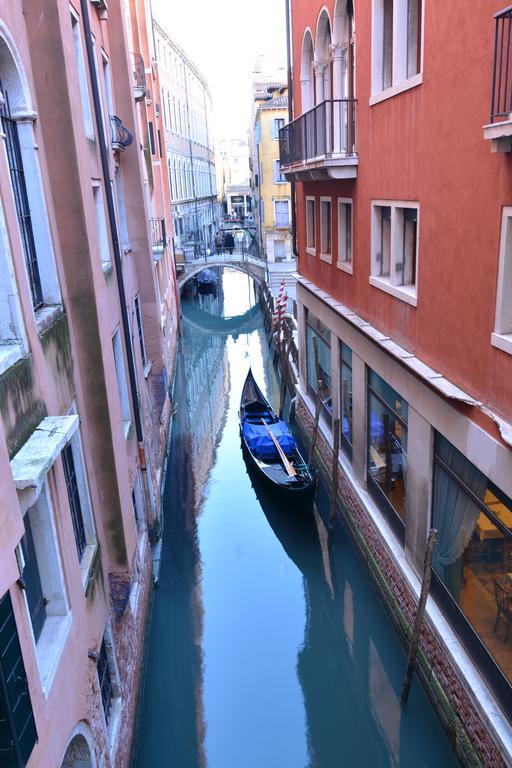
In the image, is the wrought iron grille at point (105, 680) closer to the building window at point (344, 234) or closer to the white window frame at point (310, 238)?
the building window at point (344, 234)

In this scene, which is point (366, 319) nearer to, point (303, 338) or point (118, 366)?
point (118, 366)

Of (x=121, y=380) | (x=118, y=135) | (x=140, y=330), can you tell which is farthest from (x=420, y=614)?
(x=118, y=135)

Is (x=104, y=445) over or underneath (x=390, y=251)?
underneath

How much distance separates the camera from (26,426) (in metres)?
4.43

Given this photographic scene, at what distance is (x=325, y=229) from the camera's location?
Result: 1286cm

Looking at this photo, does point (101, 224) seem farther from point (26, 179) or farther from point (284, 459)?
point (284, 459)

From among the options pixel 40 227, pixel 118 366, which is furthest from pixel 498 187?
pixel 118 366

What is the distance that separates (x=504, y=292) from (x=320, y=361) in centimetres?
878

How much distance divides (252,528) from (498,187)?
340 inches

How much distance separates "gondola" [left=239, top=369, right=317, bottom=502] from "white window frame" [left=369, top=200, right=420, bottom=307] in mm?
4243

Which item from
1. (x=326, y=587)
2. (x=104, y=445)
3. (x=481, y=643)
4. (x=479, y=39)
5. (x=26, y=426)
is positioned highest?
(x=479, y=39)

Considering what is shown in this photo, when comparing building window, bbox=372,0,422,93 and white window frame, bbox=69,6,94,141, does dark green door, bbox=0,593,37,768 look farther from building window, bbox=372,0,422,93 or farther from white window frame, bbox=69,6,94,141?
building window, bbox=372,0,422,93

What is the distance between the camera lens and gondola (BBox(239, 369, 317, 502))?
38.9ft

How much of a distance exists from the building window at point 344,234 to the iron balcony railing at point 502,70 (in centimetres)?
569
